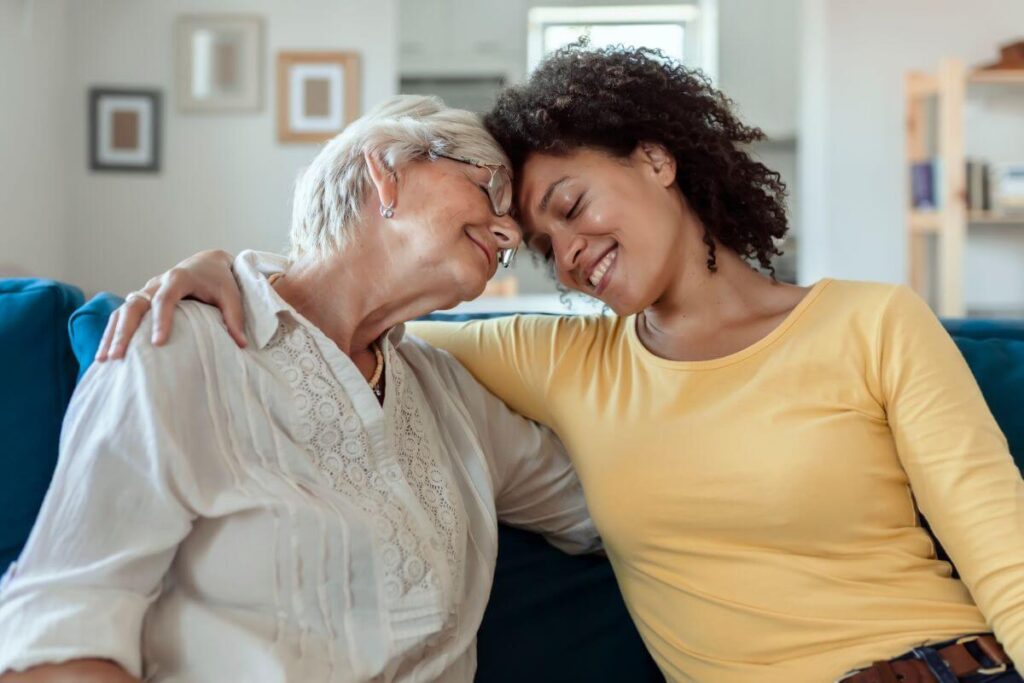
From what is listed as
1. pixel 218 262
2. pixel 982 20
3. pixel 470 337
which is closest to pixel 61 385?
pixel 218 262

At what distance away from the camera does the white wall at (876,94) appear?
17.1 feet

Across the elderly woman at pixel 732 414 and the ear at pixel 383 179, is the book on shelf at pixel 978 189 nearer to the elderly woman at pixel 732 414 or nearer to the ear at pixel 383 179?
the elderly woman at pixel 732 414

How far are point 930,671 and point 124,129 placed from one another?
494cm

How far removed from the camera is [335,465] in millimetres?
1173

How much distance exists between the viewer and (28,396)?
132cm

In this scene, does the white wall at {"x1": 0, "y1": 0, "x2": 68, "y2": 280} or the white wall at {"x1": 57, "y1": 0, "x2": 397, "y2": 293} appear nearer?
the white wall at {"x1": 0, "y1": 0, "x2": 68, "y2": 280}

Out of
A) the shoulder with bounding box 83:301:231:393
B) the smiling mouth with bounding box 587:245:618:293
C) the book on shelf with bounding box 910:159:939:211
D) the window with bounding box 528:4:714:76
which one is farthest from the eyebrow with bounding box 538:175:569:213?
the window with bounding box 528:4:714:76

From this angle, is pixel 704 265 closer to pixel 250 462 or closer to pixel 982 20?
pixel 250 462

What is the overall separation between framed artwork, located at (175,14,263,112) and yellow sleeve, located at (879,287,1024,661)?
4.51m

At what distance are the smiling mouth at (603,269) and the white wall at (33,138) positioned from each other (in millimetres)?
3416

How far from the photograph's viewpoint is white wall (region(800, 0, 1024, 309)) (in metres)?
5.21

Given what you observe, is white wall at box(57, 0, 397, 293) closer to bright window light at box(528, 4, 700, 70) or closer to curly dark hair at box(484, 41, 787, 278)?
bright window light at box(528, 4, 700, 70)

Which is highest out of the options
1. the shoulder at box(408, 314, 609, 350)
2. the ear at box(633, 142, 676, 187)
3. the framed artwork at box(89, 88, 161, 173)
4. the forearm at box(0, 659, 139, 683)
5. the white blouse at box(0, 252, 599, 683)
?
the framed artwork at box(89, 88, 161, 173)

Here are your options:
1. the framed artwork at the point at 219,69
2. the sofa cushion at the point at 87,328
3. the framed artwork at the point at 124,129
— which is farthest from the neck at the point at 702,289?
the framed artwork at the point at 124,129
